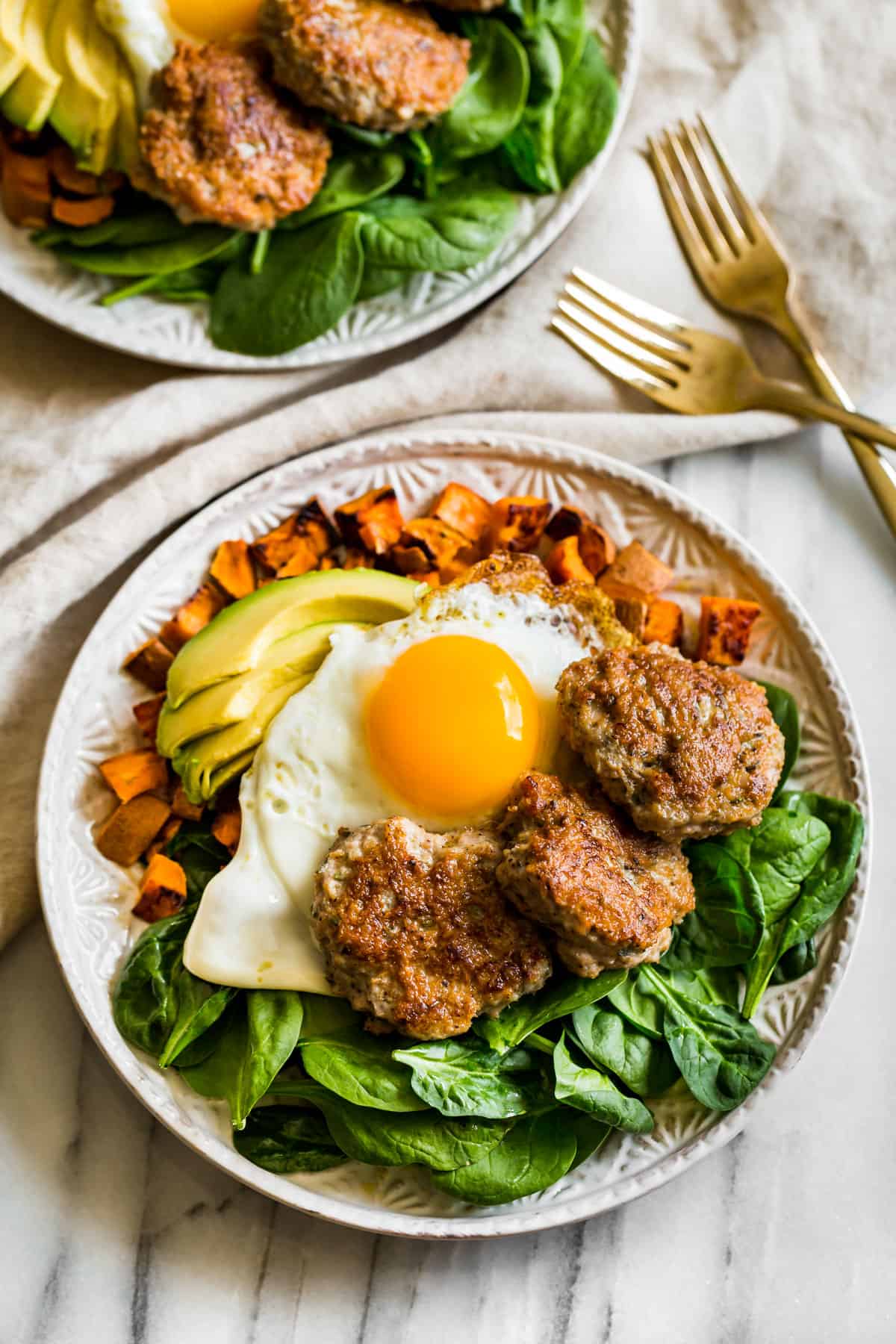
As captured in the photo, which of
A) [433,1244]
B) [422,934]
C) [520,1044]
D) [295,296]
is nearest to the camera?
[422,934]

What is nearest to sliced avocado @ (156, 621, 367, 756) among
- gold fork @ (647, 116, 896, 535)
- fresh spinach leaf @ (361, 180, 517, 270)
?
fresh spinach leaf @ (361, 180, 517, 270)

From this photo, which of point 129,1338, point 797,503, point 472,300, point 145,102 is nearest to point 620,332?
point 472,300

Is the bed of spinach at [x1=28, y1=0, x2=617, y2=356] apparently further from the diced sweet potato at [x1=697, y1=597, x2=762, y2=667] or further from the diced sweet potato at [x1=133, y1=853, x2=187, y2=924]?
the diced sweet potato at [x1=133, y1=853, x2=187, y2=924]

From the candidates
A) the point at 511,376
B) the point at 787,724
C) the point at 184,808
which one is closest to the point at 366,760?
the point at 184,808

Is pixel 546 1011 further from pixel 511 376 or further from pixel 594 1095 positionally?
pixel 511 376

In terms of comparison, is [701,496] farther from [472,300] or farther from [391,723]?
[391,723]

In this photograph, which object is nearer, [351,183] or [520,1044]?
[520,1044]
